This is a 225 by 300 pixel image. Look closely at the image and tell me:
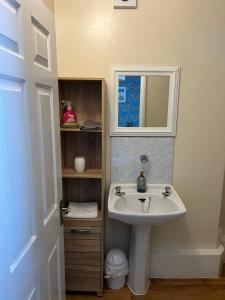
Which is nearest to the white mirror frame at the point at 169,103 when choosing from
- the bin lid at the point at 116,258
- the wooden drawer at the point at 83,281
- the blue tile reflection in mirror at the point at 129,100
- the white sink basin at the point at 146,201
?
the blue tile reflection in mirror at the point at 129,100

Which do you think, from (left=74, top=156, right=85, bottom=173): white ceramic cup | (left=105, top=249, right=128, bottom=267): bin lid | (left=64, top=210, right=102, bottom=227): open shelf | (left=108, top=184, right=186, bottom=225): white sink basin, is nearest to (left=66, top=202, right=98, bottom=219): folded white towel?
(left=64, top=210, right=102, bottom=227): open shelf

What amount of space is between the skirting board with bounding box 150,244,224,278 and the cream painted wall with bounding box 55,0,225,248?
2.53ft

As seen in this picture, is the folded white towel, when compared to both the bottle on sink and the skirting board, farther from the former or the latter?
the skirting board

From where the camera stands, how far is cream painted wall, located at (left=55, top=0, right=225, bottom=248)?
1691mm

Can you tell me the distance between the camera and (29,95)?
82 cm

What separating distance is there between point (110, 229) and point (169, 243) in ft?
1.83

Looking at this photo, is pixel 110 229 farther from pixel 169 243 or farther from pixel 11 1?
pixel 11 1

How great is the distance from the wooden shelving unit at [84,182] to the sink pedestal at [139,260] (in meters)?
0.26

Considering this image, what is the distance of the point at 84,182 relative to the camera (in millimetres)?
1949

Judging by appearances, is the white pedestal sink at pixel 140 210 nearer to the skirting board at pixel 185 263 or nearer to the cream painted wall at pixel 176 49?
the skirting board at pixel 185 263

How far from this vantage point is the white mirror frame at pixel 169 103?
69.4 inches

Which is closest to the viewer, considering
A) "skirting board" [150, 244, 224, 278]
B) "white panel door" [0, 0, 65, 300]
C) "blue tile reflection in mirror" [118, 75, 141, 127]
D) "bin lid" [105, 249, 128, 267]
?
"white panel door" [0, 0, 65, 300]

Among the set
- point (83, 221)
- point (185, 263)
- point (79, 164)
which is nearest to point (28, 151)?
point (79, 164)

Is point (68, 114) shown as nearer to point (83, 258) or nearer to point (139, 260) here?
point (83, 258)
